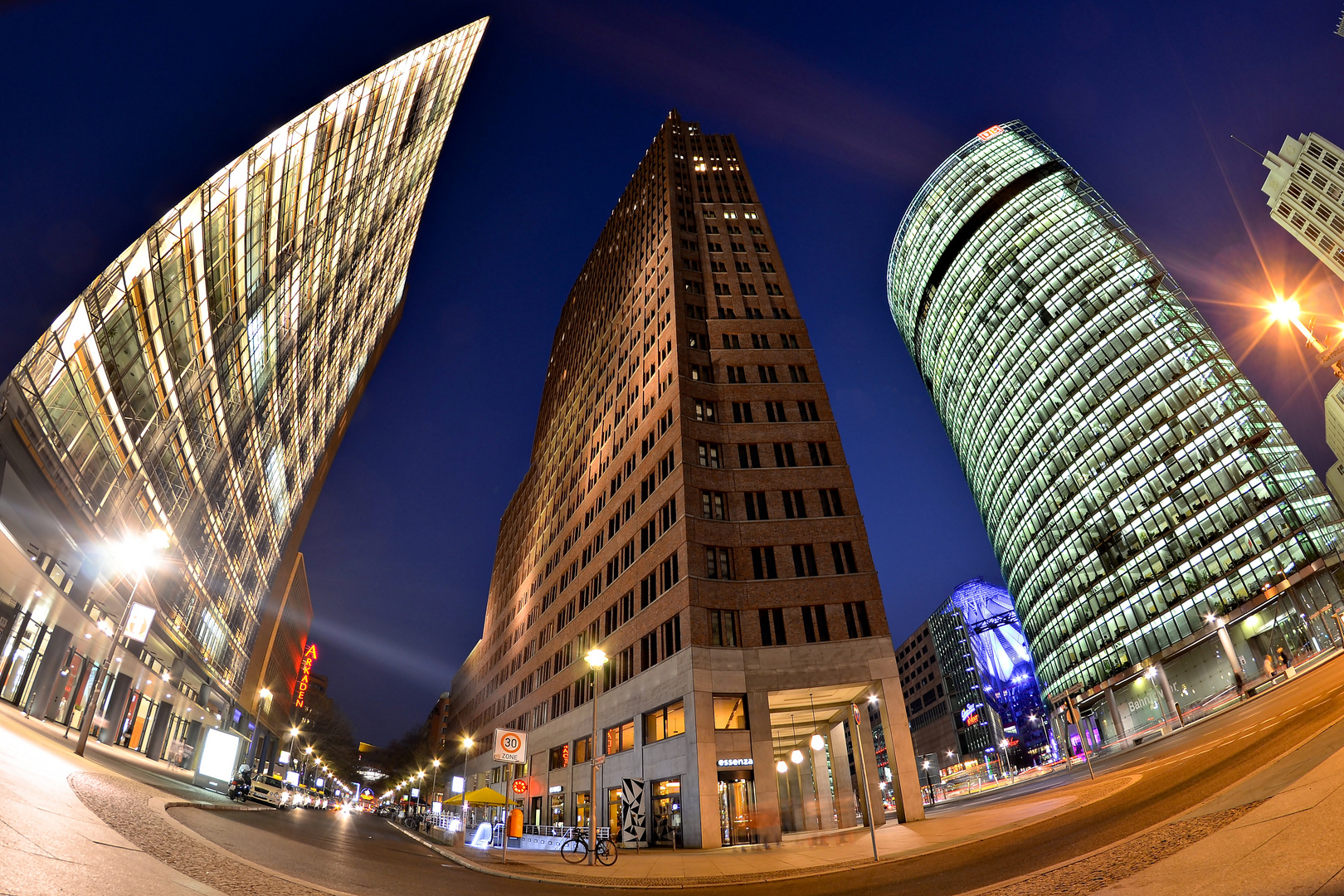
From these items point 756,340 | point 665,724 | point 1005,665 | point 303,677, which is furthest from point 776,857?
point 303,677

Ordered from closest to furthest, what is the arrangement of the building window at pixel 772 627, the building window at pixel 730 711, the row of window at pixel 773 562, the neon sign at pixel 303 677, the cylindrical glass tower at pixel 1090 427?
the building window at pixel 730 711
the building window at pixel 772 627
the row of window at pixel 773 562
the cylindrical glass tower at pixel 1090 427
the neon sign at pixel 303 677

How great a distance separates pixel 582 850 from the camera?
2636 cm

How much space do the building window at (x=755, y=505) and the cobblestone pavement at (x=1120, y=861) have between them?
3135 cm

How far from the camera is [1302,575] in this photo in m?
70.6

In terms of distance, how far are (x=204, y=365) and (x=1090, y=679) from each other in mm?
114025

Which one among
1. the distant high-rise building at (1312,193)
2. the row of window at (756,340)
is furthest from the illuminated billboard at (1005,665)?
the row of window at (756,340)

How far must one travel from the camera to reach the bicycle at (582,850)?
23703 millimetres

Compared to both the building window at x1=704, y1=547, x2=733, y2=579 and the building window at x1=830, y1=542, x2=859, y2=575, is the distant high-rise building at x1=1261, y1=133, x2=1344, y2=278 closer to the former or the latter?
the building window at x1=830, y1=542, x2=859, y2=575

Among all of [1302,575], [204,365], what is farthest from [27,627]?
[1302,575]

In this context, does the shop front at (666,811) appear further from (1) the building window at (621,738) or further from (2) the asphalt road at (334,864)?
(2) the asphalt road at (334,864)

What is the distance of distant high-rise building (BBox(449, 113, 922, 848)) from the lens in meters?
34.8

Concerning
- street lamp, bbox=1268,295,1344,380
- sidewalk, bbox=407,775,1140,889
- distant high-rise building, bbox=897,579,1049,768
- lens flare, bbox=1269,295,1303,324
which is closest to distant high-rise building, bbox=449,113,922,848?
sidewalk, bbox=407,775,1140,889

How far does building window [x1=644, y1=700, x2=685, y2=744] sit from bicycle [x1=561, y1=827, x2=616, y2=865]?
9528 millimetres

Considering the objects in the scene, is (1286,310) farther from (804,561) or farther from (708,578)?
(708,578)
